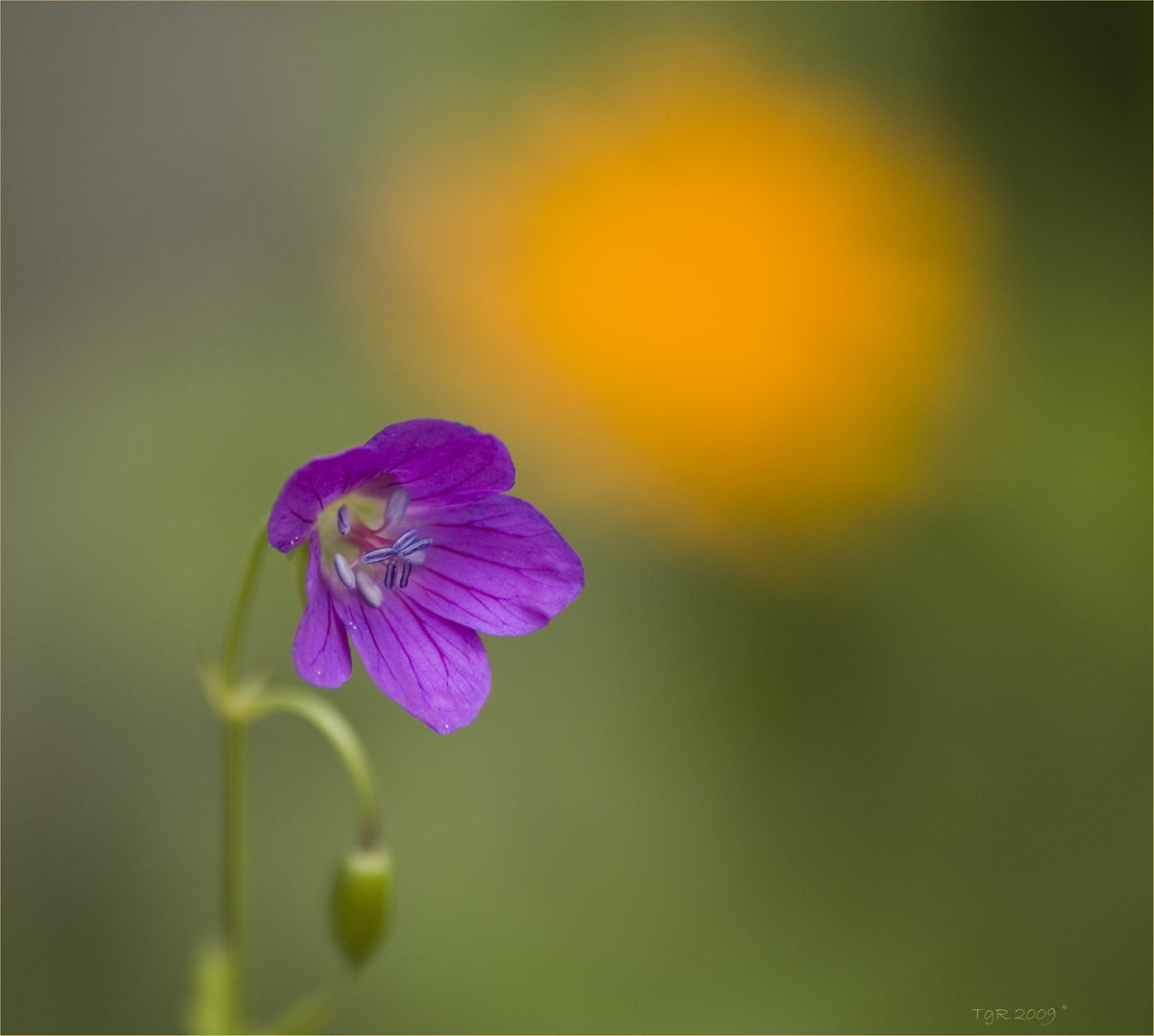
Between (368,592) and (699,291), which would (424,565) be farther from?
(699,291)

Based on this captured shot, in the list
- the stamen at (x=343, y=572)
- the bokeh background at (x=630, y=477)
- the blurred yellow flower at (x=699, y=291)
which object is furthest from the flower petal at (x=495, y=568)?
the blurred yellow flower at (x=699, y=291)

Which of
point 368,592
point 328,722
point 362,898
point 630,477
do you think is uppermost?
point 630,477

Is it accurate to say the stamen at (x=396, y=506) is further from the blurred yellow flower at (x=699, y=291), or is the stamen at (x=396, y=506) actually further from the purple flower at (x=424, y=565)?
the blurred yellow flower at (x=699, y=291)

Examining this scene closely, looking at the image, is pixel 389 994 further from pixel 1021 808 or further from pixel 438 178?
pixel 438 178

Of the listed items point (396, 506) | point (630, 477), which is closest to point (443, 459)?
point (396, 506)

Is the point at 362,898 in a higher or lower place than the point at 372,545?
lower

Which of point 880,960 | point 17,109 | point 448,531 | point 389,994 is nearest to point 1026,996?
point 880,960

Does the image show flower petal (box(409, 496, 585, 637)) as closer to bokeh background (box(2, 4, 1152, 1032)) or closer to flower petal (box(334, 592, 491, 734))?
flower petal (box(334, 592, 491, 734))
